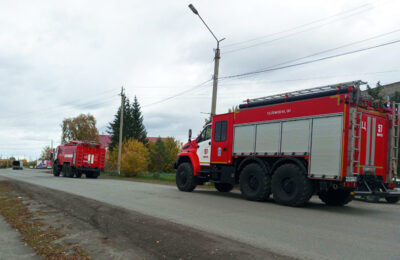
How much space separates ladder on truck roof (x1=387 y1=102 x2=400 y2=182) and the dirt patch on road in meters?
6.60

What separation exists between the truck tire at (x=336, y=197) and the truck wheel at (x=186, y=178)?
5.22 m

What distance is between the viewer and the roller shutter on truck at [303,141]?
9.19 m

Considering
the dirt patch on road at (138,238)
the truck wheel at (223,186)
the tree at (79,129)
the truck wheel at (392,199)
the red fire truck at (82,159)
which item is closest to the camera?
the dirt patch on road at (138,238)

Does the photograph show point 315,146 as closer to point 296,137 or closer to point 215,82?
point 296,137

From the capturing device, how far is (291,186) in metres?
10.1

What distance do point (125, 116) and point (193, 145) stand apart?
46.7 metres

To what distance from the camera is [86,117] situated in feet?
188

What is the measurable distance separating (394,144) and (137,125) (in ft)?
172

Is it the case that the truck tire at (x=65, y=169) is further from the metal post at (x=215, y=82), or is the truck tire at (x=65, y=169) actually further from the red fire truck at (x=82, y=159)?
the metal post at (x=215, y=82)

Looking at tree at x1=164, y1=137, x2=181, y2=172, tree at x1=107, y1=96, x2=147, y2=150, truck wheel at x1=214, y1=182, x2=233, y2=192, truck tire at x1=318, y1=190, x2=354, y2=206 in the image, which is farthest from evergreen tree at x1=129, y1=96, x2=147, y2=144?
truck tire at x1=318, y1=190, x2=354, y2=206

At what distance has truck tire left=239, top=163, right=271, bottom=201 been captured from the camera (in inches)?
431

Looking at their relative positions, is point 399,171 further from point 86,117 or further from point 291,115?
point 86,117

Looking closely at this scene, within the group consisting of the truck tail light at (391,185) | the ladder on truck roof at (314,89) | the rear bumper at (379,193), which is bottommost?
the rear bumper at (379,193)

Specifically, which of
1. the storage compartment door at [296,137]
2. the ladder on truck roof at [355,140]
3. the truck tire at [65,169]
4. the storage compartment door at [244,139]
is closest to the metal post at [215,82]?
the storage compartment door at [244,139]
